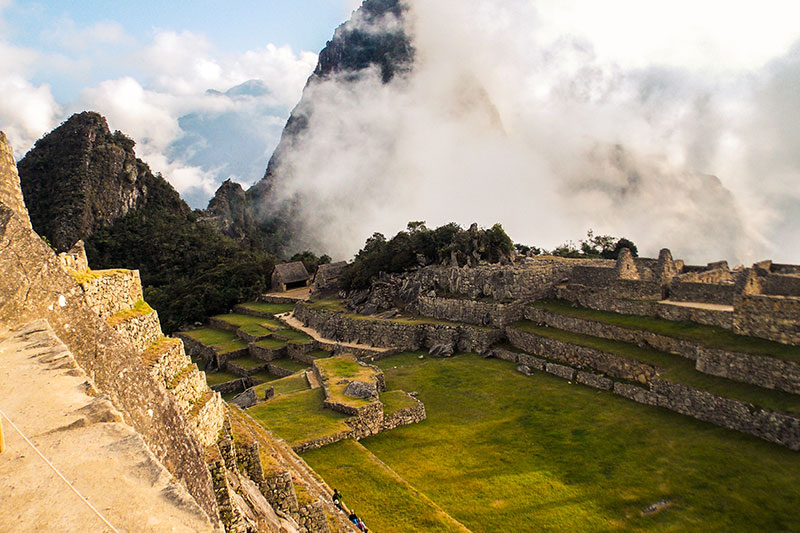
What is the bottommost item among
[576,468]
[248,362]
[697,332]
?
[248,362]

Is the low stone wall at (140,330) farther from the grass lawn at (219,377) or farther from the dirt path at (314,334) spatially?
the grass lawn at (219,377)

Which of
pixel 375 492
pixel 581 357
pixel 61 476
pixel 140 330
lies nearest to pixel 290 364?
pixel 581 357

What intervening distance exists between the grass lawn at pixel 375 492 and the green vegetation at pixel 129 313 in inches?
225

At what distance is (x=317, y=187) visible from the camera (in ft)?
303

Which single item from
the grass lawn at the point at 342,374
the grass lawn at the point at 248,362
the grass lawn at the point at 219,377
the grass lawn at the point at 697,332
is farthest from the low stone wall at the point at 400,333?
the grass lawn at the point at 219,377

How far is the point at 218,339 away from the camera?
32.7 metres

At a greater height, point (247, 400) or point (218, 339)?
point (247, 400)

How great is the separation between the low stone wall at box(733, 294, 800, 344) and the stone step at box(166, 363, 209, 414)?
15.0m

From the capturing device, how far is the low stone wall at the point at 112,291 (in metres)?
7.38

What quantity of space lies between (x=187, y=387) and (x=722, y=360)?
13.9m

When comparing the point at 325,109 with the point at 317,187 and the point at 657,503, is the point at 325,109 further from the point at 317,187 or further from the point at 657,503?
the point at 657,503

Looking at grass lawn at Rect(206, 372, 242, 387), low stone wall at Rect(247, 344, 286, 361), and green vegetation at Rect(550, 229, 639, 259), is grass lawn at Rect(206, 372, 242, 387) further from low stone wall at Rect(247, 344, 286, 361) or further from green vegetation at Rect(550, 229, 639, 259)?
green vegetation at Rect(550, 229, 639, 259)

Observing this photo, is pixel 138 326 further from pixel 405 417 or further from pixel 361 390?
pixel 405 417

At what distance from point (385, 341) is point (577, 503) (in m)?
15.9
